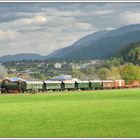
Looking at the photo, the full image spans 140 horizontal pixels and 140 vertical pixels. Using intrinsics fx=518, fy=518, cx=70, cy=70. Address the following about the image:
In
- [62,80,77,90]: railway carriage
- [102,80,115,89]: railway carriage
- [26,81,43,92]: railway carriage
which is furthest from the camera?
[102,80,115,89]: railway carriage

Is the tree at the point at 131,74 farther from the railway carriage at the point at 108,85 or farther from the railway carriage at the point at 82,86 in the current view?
the railway carriage at the point at 82,86

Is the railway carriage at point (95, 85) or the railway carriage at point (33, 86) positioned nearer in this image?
the railway carriage at point (33, 86)

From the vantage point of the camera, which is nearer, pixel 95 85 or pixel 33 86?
pixel 33 86

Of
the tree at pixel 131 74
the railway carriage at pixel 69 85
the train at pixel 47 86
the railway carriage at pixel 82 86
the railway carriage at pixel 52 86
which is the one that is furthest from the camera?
the tree at pixel 131 74

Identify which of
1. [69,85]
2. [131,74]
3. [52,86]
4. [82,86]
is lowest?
[82,86]

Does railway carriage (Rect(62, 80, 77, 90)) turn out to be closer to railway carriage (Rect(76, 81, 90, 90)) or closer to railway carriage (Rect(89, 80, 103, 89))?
railway carriage (Rect(76, 81, 90, 90))

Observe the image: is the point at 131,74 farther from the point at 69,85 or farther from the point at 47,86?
the point at 47,86

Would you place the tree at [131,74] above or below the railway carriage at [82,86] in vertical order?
above

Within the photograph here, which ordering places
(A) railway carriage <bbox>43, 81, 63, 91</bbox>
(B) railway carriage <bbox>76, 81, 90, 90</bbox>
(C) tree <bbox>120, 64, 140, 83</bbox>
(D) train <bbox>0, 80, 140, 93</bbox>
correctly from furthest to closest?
1. (C) tree <bbox>120, 64, 140, 83</bbox>
2. (B) railway carriage <bbox>76, 81, 90, 90</bbox>
3. (A) railway carriage <bbox>43, 81, 63, 91</bbox>
4. (D) train <bbox>0, 80, 140, 93</bbox>

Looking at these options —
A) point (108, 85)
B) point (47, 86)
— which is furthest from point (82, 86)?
point (108, 85)

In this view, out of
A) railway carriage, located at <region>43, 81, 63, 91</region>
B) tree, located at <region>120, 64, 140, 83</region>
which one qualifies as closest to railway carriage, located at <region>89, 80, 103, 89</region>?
railway carriage, located at <region>43, 81, 63, 91</region>

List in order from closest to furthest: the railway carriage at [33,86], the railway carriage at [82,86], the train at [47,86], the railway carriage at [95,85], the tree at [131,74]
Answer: the train at [47,86] → the railway carriage at [33,86] → the railway carriage at [82,86] → the railway carriage at [95,85] → the tree at [131,74]

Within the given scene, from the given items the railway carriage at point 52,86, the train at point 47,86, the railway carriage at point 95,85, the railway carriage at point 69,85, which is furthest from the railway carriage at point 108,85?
the railway carriage at point 52,86

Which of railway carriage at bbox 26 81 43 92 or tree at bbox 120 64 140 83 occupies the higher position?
tree at bbox 120 64 140 83
